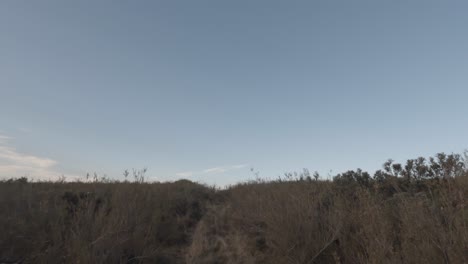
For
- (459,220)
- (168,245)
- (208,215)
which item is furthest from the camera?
(208,215)

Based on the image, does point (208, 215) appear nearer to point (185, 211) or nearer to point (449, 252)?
point (185, 211)

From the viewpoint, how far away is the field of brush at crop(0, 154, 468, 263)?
340 cm

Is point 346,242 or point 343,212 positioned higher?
point 343,212

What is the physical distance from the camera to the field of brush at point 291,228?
3398 millimetres

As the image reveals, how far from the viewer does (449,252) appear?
2998 millimetres

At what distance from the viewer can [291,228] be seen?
4832 millimetres

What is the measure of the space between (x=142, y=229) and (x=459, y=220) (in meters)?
5.31

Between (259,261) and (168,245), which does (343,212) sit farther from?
(168,245)

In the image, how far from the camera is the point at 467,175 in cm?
407

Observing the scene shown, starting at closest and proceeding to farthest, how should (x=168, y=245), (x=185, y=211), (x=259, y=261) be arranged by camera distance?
1. (x=259, y=261)
2. (x=168, y=245)
3. (x=185, y=211)

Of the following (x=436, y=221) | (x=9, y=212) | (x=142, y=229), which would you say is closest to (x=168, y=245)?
(x=142, y=229)

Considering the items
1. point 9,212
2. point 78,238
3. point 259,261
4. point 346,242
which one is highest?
point 9,212

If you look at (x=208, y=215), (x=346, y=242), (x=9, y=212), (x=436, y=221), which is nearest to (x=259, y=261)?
(x=346, y=242)

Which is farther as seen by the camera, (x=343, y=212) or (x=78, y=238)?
(x=343, y=212)
